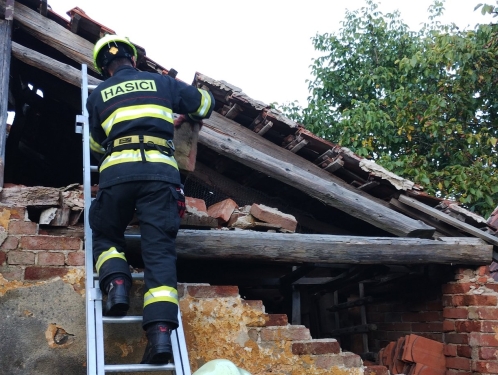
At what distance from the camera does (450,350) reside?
15.3 feet

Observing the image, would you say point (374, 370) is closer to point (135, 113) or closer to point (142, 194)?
point (142, 194)

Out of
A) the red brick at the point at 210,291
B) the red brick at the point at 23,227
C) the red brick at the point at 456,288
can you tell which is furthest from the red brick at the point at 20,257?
the red brick at the point at 456,288

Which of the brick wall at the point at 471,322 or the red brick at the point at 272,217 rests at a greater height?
the red brick at the point at 272,217

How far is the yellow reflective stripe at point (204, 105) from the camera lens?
3348 mm

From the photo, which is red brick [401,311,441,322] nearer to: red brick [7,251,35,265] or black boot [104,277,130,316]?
black boot [104,277,130,316]

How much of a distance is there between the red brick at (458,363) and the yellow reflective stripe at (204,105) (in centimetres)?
277

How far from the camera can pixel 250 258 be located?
4.02 metres

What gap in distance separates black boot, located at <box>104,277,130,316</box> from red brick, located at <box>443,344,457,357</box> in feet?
9.51

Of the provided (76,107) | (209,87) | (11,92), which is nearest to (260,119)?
(209,87)

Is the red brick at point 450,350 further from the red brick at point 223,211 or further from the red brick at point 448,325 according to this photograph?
the red brick at point 223,211

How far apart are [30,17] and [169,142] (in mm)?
2162

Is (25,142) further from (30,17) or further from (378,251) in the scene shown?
(378,251)

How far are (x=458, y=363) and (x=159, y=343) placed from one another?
2.83 m

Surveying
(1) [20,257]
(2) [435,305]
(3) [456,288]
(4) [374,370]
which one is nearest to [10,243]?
(1) [20,257]
